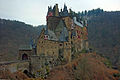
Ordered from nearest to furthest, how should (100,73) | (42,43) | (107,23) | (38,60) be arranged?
(38,60) < (42,43) < (100,73) < (107,23)

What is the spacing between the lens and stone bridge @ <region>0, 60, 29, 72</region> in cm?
2237

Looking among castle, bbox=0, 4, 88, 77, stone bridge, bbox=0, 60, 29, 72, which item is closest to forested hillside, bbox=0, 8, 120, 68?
castle, bbox=0, 4, 88, 77

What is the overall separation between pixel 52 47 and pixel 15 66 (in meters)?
9.14

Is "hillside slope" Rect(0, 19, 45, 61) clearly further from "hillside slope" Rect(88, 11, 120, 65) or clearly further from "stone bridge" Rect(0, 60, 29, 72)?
"stone bridge" Rect(0, 60, 29, 72)

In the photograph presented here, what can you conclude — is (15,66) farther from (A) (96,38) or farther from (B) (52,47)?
(A) (96,38)

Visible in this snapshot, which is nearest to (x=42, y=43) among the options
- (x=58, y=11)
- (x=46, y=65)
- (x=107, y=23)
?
(x=46, y=65)

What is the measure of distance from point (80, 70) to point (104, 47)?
54.9 metres

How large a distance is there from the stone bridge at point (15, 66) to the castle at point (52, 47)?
0.16m

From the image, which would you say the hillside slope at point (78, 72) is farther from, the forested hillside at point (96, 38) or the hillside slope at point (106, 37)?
the hillside slope at point (106, 37)

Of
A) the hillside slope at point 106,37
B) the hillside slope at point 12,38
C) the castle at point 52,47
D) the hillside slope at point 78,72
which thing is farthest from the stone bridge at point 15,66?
the hillside slope at point 106,37

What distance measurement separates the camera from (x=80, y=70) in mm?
30797

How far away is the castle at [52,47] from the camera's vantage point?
28.1 m

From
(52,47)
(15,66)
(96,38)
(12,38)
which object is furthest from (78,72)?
(96,38)

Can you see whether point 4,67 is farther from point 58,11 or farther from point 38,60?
point 58,11
